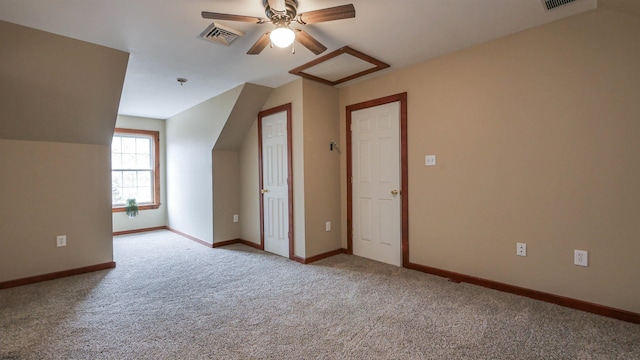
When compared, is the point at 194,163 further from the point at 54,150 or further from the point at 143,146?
the point at 54,150

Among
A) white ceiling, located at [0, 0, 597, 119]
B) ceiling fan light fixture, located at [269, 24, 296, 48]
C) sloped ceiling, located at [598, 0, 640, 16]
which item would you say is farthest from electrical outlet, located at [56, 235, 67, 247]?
sloped ceiling, located at [598, 0, 640, 16]

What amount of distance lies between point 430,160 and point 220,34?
2.35 metres

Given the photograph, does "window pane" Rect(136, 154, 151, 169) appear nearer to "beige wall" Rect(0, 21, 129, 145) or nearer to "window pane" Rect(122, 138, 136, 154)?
"window pane" Rect(122, 138, 136, 154)

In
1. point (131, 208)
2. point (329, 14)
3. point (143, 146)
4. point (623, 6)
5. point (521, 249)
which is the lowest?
point (521, 249)

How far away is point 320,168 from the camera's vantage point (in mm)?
3855

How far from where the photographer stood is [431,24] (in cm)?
239

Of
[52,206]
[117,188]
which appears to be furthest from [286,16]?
[117,188]

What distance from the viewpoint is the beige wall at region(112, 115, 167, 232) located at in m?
5.52

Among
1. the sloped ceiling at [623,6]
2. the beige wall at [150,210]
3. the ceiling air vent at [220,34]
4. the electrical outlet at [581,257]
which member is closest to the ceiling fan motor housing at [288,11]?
the ceiling air vent at [220,34]

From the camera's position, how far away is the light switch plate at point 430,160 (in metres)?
3.16

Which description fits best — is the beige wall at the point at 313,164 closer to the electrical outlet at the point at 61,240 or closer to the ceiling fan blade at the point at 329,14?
the ceiling fan blade at the point at 329,14

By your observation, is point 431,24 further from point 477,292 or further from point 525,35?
point 477,292

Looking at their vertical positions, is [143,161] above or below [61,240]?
above

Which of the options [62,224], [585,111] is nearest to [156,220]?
[62,224]
